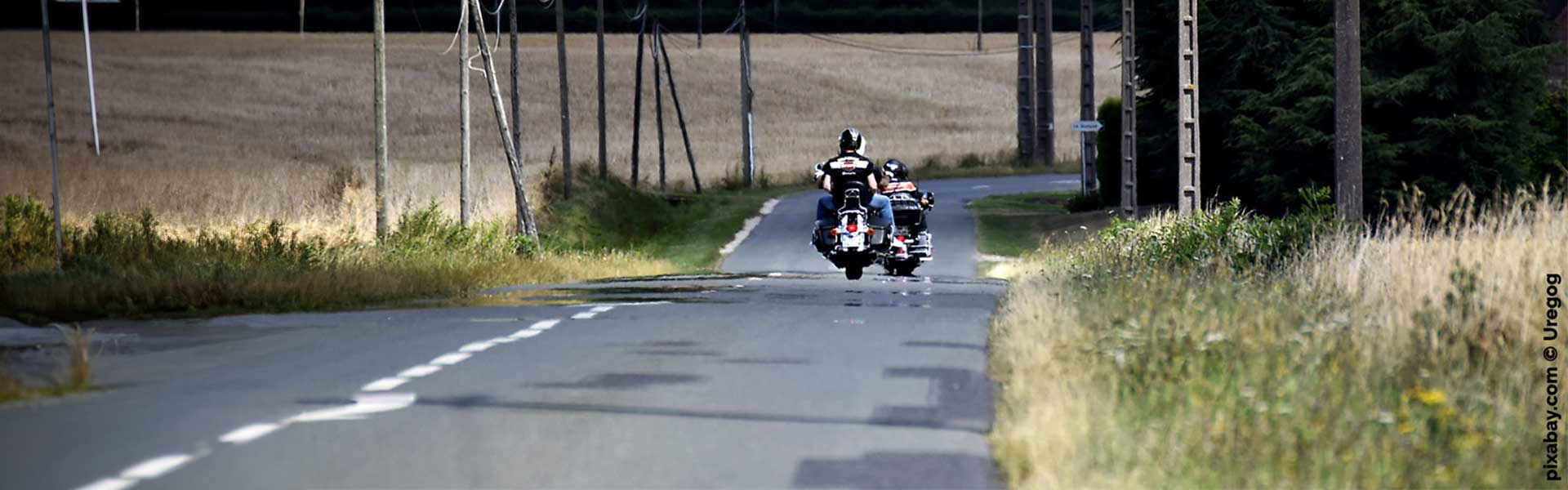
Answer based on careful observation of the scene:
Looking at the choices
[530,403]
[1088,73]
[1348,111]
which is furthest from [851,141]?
[1088,73]

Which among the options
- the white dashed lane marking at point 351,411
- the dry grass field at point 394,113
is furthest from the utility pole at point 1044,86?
the white dashed lane marking at point 351,411

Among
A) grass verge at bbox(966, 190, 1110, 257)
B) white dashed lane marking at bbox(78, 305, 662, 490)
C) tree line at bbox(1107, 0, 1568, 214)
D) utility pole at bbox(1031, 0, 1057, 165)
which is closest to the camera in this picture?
white dashed lane marking at bbox(78, 305, 662, 490)

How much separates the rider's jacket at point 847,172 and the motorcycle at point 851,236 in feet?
0.30

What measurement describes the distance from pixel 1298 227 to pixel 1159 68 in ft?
94.2

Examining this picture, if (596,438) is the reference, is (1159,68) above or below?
above

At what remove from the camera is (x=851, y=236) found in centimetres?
2489

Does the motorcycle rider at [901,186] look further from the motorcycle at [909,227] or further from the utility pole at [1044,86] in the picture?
the utility pole at [1044,86]

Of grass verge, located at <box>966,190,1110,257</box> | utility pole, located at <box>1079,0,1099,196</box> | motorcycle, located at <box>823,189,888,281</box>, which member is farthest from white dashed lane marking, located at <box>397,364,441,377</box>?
utility pole, located at <box>1079,0,1099,196</box>

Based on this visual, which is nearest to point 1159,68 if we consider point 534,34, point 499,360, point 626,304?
point 626,304

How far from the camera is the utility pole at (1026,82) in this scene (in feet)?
213

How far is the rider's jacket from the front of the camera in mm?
24391

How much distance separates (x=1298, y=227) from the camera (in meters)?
22.6

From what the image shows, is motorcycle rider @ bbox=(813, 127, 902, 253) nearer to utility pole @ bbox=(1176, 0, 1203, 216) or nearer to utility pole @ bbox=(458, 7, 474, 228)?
utility pole @ bbox=(1176, 0, 1203, 216)

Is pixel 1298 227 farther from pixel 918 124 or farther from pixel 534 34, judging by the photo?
pixel 534 34
